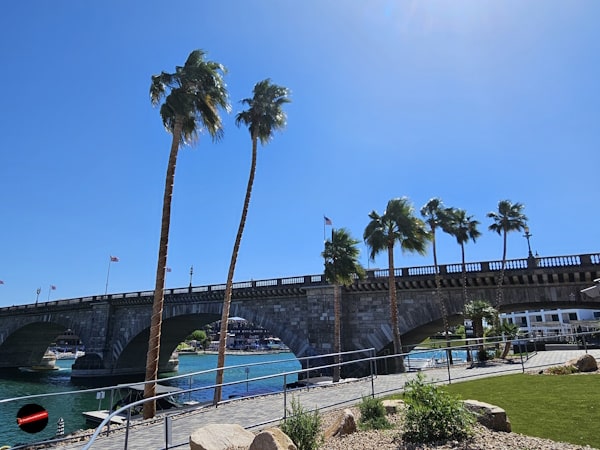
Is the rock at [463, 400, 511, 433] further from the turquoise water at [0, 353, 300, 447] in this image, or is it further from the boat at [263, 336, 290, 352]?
the boat at [263, 336, 290, 352]

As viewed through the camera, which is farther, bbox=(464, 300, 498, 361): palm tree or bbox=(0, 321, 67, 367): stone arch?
bbox=(0, 321, 67, 367): stone arch

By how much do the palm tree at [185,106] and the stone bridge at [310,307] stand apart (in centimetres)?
1726

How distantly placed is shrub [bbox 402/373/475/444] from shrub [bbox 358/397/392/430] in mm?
1312

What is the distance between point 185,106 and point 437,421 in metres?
16.4

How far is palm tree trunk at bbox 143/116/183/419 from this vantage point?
1588 centimetres

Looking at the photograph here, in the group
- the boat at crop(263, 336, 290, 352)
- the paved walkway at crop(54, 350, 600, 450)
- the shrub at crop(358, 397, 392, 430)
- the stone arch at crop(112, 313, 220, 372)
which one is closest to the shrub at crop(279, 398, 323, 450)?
the shrub at crop(358, 397, 392, 430)

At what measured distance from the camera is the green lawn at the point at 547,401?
7223 millimetres

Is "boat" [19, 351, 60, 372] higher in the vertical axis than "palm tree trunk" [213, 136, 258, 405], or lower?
lower

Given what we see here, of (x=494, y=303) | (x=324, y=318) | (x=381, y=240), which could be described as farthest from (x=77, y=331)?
(x=494, y=303)

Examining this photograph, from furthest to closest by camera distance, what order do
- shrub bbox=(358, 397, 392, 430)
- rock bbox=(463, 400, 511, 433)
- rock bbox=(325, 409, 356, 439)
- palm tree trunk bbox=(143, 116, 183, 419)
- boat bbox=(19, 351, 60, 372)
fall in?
boat bbox=(19, 351, 60, 372)
palm tree trunk bbox=(143, 116, 183, 419)
shrub bbox=(358, 397, 392, 430)
rock bbox=(325, 409, 356, 439)
rock bbox=(463, 400, 511, 433)

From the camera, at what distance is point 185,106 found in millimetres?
18234

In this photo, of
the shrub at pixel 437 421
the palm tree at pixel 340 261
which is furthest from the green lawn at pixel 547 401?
the palm tree at pixel 340 261

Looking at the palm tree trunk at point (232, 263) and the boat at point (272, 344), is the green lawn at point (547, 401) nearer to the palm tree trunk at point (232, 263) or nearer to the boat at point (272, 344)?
the palm tree trunk at point (232, 263)

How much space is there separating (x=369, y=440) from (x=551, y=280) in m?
25.9
